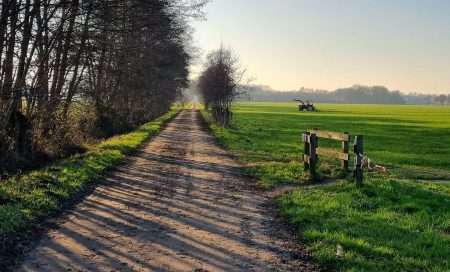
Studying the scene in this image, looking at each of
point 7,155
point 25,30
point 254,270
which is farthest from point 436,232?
point 7,155

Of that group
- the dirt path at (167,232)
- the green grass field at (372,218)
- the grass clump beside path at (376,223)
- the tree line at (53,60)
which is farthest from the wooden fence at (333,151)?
the tree line at (53,60)

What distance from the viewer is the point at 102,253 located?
6.71 meters

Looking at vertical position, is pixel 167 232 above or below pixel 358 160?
below

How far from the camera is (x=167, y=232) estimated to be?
7.87 metres

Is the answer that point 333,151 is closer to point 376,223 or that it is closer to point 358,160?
point 358,160

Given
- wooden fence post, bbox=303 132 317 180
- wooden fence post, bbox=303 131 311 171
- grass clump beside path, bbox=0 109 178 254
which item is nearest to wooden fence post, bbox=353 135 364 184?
wooden fence post, bbox=303 132 317 180

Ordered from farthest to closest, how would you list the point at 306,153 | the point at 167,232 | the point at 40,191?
the point at 306,153 → the point at 40,191 → the point at 167,232

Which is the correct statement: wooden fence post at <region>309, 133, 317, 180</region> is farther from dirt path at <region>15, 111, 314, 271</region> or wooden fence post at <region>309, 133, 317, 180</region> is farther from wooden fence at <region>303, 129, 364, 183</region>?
dirt path at <region>15, 111, 314, 271</region>

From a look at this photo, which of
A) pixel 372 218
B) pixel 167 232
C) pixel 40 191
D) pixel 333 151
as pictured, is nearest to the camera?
pixel 167 232

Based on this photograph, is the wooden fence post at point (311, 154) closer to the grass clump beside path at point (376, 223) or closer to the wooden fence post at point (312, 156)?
the wooden fence post at point (312, 156)

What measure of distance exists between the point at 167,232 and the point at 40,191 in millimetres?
4048

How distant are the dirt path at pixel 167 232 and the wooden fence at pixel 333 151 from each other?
2.30 m

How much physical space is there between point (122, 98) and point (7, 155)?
71.7 feet

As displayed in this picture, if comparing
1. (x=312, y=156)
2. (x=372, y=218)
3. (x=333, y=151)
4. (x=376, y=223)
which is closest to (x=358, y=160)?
(x=333, y=151)
